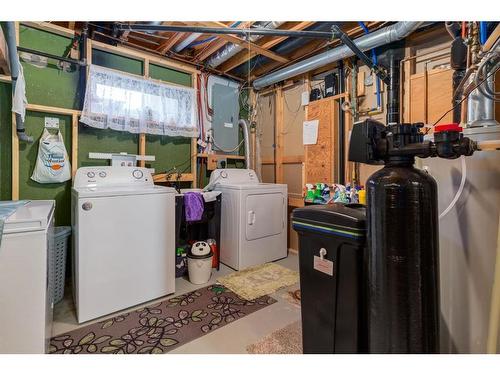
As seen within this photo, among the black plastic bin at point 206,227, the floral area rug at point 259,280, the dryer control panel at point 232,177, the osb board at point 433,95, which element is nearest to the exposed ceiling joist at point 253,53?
the osb board at point 433,95

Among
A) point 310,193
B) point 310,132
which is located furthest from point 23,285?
point 310,132

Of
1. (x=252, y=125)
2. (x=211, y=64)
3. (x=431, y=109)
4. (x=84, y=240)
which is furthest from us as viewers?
(x=252, y=125)

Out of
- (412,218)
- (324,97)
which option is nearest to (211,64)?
(324,97)

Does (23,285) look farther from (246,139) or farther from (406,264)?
(246,139)

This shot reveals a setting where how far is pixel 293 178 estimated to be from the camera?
3646mm

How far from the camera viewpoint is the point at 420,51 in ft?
7.93

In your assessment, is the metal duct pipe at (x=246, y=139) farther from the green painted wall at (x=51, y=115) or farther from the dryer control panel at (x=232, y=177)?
the green painted wall at (x=51, y=115)

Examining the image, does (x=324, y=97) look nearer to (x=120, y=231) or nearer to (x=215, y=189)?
(x=215, y=189)

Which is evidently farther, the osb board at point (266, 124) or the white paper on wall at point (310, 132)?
the osb board at point (266, 124)

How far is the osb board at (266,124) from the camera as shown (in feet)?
12.8

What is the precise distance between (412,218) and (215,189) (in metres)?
2.48

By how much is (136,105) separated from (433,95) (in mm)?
2939

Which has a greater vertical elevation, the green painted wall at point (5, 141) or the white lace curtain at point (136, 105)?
the white lace curtain at point (136, 105)

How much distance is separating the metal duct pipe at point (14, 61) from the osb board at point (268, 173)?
284 cm
